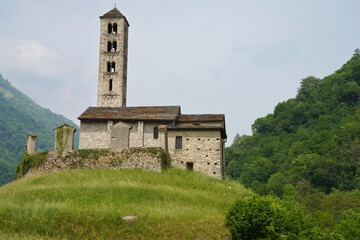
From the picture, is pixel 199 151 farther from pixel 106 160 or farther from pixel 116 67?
pixel 116 67

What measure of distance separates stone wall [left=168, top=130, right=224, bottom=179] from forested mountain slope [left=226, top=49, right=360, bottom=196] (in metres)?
26.0

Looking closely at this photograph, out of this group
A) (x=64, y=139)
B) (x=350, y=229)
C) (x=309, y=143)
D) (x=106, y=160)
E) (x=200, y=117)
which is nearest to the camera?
(x=350, y=229)

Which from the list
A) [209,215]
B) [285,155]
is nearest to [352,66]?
[285,155]

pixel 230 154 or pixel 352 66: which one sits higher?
pixel 352 66

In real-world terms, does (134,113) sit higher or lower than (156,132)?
higher

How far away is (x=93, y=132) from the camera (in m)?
34.8

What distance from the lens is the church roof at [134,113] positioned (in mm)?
34156

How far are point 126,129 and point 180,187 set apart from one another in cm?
824

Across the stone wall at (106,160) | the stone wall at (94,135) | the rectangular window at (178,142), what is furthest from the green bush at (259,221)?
the stone wall at (94,135)

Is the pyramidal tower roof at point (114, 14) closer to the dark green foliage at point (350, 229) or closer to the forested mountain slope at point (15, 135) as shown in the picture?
the dark green foliage at point (350, 229)

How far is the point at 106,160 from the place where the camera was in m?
29.2

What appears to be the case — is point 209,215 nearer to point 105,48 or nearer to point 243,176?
point 105,48

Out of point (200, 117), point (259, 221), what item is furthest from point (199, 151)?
point (259, 221)

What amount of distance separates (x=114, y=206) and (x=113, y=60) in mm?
30578
